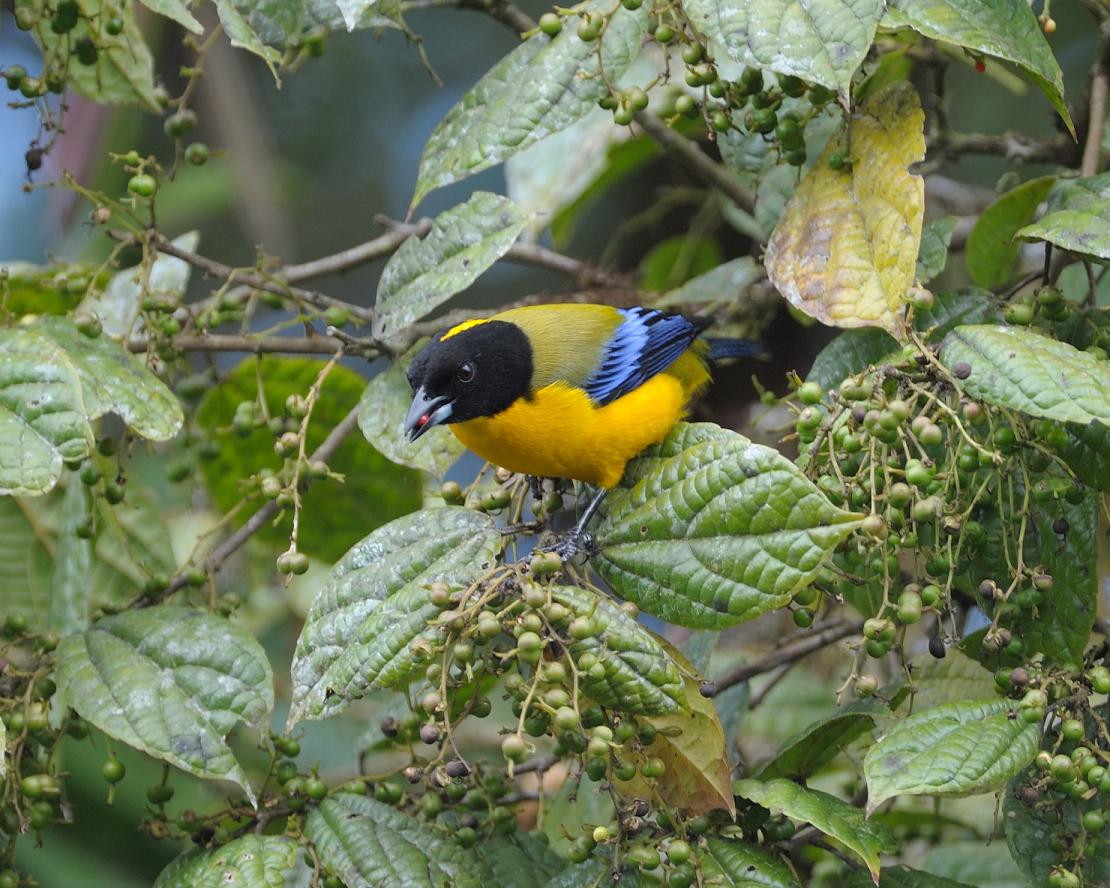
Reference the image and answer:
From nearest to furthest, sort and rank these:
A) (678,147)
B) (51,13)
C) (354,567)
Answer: (354,567)
(51,13)
(678,147)

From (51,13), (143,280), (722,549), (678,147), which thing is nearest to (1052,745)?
(722,549)

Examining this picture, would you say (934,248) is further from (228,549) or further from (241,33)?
(228,549)

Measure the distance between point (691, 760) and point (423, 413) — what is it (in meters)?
0.93

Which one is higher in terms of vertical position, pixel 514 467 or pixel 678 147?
pixel 678 147

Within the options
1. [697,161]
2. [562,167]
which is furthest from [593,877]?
[562,167]

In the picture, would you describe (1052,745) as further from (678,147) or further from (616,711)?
(678,147)

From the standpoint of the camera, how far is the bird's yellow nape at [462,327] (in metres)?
2.90

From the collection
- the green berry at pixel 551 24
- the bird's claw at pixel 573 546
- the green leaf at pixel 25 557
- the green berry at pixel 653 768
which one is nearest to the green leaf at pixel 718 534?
the bird's claw at pixel 573 546

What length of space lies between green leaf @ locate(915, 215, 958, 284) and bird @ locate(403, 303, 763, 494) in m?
0.63

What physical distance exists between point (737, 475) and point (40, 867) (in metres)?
2.63

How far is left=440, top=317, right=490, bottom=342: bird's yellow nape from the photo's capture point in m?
2.90

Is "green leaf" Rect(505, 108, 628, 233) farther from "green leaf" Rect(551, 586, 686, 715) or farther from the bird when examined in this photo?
"green leaf" Rect(551, 586, 686, 715)

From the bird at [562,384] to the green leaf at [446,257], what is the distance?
0.14 metres

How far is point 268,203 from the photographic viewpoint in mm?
4887
